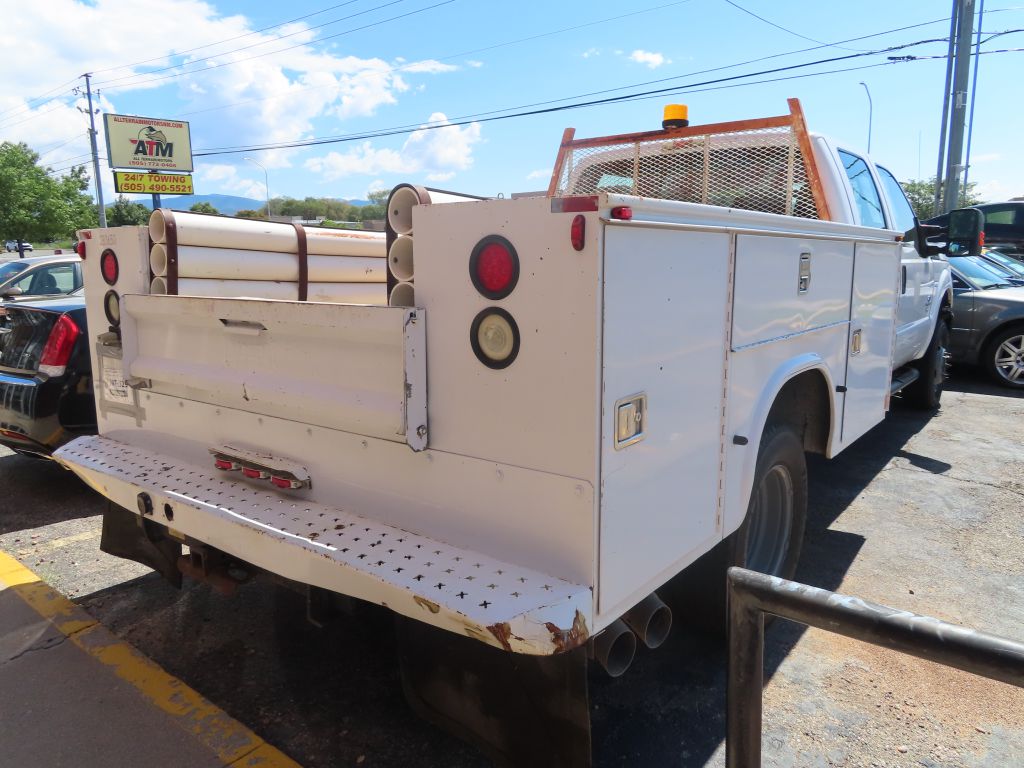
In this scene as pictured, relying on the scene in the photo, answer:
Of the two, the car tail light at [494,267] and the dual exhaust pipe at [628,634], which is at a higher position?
the car tail light at [494,267]

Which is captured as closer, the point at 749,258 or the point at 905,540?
the point at 749,258

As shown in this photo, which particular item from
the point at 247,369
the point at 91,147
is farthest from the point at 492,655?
the point at 91,147

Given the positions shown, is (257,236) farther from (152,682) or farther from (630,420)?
(630,420)

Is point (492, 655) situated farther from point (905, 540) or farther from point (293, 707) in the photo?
point (905, 540)

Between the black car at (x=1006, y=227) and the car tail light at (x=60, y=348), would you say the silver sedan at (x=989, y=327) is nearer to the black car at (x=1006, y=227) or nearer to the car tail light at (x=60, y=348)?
the black car at (x=1006, y=227)

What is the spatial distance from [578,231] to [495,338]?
375 millimetres

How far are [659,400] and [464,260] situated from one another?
65 centimetres

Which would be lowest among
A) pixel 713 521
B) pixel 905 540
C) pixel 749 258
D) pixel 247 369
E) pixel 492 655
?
pixel 905 540

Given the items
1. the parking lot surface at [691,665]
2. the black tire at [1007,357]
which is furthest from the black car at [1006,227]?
the parking lot surface at [691,665]

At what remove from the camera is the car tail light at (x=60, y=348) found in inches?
193

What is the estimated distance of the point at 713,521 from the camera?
7.87ft

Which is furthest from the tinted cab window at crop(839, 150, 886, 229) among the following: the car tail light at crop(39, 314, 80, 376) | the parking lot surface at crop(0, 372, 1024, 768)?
the car tail light at crop(39, 314, 80, 376)

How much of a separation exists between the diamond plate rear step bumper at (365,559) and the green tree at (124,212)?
186ft

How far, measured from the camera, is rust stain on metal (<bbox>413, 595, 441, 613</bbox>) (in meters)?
1.82
